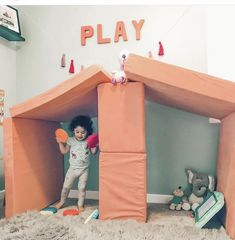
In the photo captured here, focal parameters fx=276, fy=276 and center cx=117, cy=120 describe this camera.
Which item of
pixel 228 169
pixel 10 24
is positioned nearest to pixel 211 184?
pixel 228 169

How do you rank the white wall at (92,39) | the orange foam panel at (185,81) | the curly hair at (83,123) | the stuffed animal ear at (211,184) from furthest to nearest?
the white wall at (92,39)
the curly hair at (83,123)
the stuffed animal ear at (211,184)
the orange foam panel at (185,81)

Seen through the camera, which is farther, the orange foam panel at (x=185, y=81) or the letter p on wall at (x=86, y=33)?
the letter p on wall at (x=86, y=33)

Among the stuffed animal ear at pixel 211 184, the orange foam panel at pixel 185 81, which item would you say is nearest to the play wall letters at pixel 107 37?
the orange foam panel at pixel 185 81

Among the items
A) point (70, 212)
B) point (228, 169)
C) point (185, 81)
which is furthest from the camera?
point (70, 212)

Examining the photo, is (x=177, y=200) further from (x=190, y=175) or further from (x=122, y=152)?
(x=122, y=152)

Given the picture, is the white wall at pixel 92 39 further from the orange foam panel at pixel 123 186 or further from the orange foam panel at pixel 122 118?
the orange foam panel at pixel 123 186

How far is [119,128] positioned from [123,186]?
12.2 inches

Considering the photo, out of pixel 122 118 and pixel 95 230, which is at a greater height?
pixel 122 118

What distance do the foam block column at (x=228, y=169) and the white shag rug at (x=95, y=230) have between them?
8 cm

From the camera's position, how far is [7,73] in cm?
219

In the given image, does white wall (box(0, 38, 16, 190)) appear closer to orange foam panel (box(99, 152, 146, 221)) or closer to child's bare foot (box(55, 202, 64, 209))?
child's bare foot (box(55, 202, 64, 209))

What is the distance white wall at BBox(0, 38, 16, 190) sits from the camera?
83.9 inches

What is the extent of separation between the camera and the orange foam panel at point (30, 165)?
1.54m

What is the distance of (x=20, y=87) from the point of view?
2.29 metres
